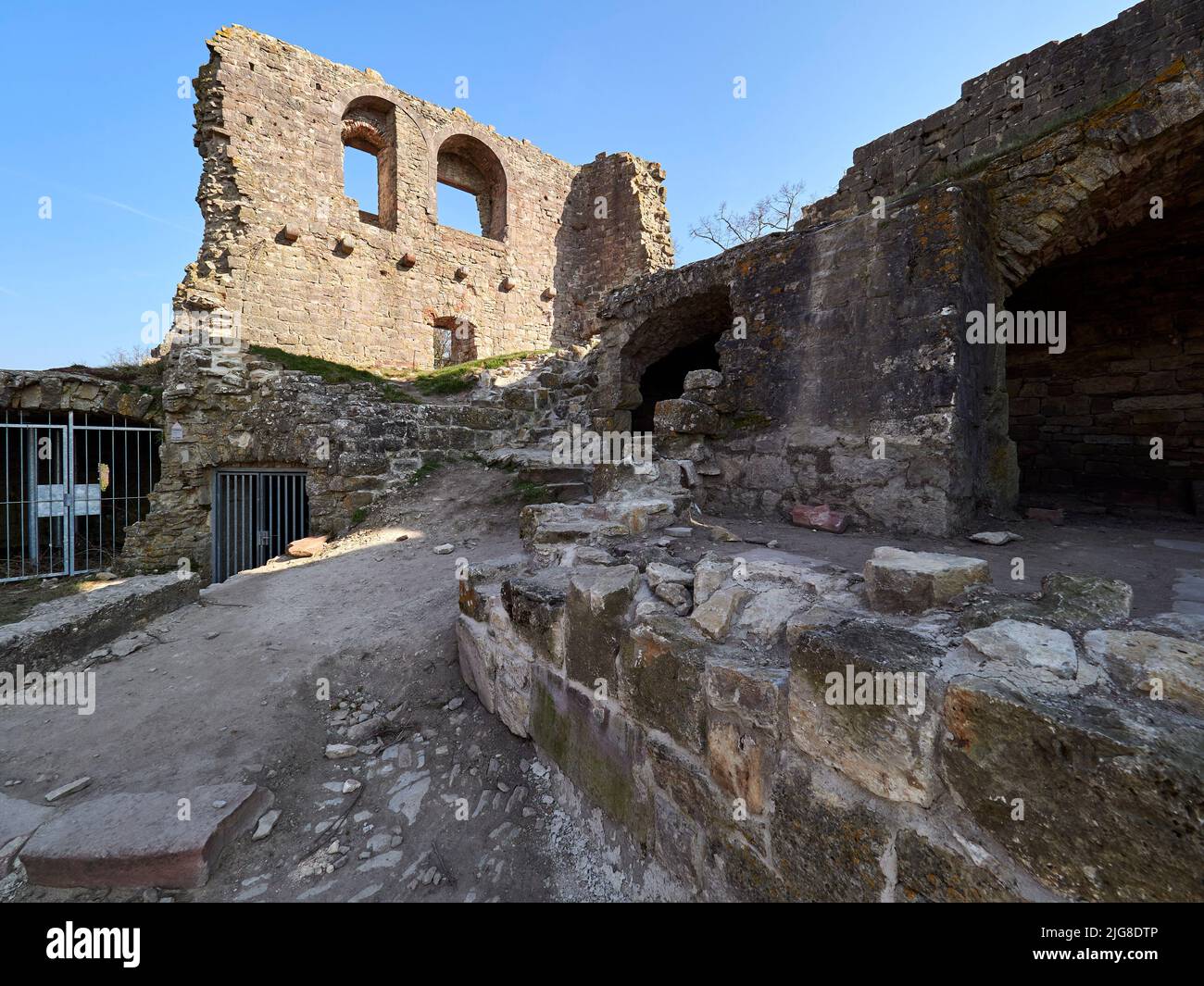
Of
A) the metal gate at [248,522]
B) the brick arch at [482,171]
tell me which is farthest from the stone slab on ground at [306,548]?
the brick arch at [482,171]

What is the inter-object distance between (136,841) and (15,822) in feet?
2.39

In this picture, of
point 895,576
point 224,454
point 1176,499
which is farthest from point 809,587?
point 224,454

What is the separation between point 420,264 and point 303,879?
13.6 m

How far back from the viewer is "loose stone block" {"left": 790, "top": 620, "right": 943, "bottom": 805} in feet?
4.19

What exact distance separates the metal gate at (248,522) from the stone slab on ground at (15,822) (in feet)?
17.6

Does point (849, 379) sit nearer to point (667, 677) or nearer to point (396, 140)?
point (667, 677)

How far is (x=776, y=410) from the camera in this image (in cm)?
432

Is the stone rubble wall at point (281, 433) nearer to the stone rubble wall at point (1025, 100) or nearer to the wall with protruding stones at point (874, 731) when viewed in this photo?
the wall with protruding stones at point (874, 731)

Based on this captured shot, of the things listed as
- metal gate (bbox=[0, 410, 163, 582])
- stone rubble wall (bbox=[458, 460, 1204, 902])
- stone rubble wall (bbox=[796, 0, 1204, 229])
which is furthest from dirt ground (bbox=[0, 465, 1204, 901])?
metal gate (bbox=[0, 410, 163, 582])

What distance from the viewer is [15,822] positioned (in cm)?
217

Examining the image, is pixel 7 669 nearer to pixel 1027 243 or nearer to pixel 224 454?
pixel 224 454
